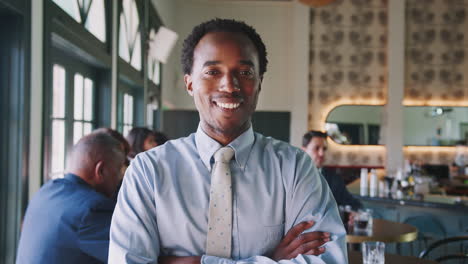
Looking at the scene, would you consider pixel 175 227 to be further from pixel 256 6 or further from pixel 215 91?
pixel 256 6

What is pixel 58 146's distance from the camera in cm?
304

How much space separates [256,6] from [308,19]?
3.67 ft

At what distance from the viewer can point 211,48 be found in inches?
49.8

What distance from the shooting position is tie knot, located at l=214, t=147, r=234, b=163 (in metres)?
1.29

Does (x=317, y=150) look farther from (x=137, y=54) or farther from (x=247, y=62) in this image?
(x=137, y=54)

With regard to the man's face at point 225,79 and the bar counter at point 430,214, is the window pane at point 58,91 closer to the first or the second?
the man's face at point 225,79

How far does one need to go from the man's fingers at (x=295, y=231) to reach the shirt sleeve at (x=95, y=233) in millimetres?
892

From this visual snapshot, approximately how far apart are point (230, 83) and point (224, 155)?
0.21m

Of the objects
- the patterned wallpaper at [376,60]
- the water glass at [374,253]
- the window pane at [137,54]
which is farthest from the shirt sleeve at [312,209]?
the patterned wallpaper at [376,60]

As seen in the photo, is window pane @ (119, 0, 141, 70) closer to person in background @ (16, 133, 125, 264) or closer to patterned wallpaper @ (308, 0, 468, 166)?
person in background @ (16, 133, 125, 264)

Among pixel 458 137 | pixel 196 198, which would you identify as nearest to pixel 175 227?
pixel 196 198

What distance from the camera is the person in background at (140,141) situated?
3.95m

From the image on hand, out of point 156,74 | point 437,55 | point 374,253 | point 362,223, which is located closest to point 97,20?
point 362,223

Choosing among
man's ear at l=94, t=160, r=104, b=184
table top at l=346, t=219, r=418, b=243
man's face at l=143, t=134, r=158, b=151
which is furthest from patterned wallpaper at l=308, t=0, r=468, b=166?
man's ear at l=94, t=160, r=104, b=184
